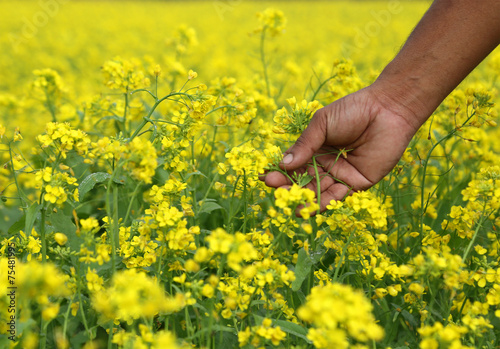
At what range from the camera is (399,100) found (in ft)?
6.84

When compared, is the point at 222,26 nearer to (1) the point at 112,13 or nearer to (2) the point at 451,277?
(1) the point at 112,13

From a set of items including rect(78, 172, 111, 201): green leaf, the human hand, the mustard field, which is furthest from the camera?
the human hand

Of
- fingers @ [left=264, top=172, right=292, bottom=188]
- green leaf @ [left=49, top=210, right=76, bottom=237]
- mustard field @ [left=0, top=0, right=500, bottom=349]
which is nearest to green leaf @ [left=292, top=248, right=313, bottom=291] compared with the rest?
mustard field @ [left=0, top=0, right=500, bottom=349]

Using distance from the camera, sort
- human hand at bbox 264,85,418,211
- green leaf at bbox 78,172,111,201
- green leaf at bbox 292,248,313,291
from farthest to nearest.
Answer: human hand at bbox 264,85,418,211 → green leaf at bbox 78,172,111,201 → green leaf at bbox 292,248,313,291

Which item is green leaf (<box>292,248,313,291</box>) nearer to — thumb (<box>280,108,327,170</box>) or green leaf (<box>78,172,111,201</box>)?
thumb (<box>280,108,327,170</box>)

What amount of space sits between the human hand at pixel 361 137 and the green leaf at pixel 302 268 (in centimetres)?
39

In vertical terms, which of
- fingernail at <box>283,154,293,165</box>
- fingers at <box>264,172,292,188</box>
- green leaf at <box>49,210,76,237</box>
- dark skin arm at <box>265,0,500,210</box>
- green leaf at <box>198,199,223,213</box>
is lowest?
green leaf at <box>49,210,76,237</box>

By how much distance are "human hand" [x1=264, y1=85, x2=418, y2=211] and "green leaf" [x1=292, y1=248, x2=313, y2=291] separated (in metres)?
0.39

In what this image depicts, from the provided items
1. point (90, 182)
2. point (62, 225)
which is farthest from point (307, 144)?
point (62, 225)

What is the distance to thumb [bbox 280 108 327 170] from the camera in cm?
188

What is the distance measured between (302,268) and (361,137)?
0.79 metres

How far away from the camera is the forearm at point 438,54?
75.8 inches

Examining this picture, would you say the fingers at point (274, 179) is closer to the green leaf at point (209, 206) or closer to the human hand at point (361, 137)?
the human hand at point (361, 137)

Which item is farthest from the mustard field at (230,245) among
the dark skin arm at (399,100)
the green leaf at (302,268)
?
the dark skin arm at (399,100)
